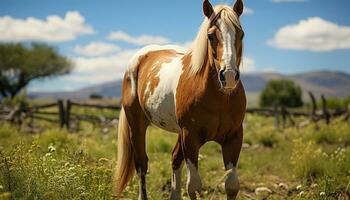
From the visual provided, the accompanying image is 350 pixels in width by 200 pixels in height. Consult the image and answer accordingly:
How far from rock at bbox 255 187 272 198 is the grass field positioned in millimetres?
28

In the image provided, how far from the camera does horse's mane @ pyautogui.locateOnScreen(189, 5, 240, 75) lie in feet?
11.8

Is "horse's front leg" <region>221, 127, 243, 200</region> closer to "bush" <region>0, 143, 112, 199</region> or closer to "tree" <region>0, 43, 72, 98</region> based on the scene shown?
"bush" <region>0, 143, 112, 199</region>

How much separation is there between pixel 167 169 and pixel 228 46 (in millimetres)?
3774

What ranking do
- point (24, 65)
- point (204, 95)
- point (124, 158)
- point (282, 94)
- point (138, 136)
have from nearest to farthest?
1. point (204, 95)
2. point (138, 136)
3. point (124, 158)
4. point (24, 65)
5. point (282, 94)

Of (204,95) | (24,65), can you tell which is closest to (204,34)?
(204,95)

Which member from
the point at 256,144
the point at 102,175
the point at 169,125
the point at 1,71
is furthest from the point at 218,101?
the point at 1,71

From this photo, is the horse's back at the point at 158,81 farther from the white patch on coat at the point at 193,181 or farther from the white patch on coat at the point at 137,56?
the white patch on coat at the point at 193,181

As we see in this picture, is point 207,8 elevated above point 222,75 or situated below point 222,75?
above

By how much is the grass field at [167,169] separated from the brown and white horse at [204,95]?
41 cm

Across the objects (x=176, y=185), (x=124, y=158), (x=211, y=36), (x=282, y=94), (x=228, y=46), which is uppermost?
(x=211, y=36)

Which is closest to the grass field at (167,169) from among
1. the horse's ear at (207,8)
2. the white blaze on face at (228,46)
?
the white blaze on face at (228,46)

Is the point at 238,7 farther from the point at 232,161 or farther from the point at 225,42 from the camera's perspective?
the point at 232,161

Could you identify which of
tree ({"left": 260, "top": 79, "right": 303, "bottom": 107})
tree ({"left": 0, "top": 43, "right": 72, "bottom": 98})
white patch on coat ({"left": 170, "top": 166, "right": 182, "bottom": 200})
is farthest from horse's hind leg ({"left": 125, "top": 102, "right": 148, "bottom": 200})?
tree ({"left": 260, "top": 79, "right": 303, "bottom": 107})

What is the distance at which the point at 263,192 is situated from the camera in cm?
573
